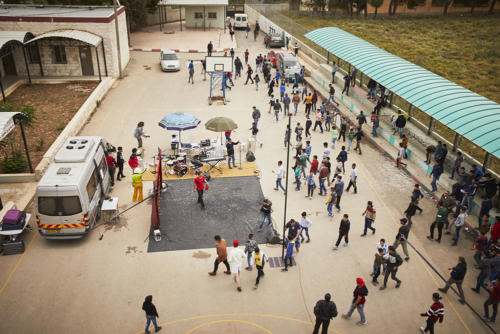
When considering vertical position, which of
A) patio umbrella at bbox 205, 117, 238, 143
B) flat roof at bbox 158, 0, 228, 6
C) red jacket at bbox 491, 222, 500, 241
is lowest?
red jacket at bbox 491, 222, 500, 241

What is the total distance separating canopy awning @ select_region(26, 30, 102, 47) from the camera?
27.0 metres

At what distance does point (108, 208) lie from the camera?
1419cm

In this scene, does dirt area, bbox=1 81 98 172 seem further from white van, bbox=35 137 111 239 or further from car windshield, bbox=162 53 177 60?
car windshield, bbox=162 53 177 60

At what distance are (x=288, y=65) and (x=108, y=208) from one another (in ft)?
68.2

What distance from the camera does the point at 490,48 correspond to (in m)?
38.8

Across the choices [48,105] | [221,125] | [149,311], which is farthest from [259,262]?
[48,105]

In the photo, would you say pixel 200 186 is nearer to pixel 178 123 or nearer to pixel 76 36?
pixel 178 123

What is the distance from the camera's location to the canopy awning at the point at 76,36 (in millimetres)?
26953

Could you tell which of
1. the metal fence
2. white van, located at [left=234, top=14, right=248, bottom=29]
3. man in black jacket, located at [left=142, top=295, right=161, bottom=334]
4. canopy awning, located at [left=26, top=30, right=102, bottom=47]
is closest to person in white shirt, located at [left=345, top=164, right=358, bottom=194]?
the metal fence

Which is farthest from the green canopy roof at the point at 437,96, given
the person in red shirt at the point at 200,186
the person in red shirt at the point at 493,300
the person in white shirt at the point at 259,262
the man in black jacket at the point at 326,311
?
the person in red shirt at the point at 200,186

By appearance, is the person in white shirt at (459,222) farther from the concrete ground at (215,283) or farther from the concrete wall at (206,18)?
the concrete wall at (206,18)

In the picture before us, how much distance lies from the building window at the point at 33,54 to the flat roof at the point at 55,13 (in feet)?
6.22

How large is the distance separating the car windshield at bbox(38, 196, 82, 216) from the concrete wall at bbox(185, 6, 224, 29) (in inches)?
1657

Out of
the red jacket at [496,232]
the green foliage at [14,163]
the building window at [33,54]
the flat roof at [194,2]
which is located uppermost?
the flat roof at [194,2]
